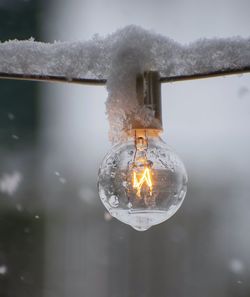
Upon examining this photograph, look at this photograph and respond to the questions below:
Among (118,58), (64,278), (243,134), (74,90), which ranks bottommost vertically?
(64,278)

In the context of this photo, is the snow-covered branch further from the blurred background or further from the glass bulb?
the blurred background

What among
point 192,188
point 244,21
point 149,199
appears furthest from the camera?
point 192,188

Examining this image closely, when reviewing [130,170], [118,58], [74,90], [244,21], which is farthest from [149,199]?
[74,90]

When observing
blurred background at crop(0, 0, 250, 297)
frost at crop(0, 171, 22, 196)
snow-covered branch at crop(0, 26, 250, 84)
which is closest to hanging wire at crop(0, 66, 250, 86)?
snow-covered branch at crop(0, 26, 250, 84)

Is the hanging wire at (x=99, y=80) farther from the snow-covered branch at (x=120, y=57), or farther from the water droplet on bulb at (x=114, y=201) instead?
the water droplet on bulb at (x=114, y=201)

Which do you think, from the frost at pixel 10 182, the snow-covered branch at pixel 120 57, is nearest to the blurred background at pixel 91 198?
the frost at pixel 10 182

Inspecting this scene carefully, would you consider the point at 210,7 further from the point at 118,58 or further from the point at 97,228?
the point at 118,58
